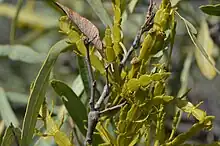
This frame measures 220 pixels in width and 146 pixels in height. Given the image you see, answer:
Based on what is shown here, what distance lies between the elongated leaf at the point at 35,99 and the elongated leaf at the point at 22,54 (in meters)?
0.35

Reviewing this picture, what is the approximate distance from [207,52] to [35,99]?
0.52 meters

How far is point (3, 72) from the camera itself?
1938 mm

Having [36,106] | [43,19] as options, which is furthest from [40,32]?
[36,106]

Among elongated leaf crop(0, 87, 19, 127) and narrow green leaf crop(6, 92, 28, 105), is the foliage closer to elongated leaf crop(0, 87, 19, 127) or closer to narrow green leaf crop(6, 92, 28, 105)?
elongated leaf crop(0, 87, 19, 127)

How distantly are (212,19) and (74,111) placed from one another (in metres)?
0.67

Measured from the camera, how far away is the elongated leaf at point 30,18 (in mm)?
1724

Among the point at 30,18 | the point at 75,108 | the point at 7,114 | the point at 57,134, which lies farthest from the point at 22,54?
the point at 30,18

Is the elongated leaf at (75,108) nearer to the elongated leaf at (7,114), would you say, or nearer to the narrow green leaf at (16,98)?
the elongated leaf at (7,114)

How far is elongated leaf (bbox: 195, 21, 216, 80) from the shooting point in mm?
1151

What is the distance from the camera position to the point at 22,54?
1.15 metres

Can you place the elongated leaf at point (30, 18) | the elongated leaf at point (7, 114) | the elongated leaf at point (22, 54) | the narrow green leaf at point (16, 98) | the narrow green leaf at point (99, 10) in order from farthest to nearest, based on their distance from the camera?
1. the elongated leaf at point (30, 18)
2. the narrow green leaf at point (16, 98)
3. the elongated leaf at point (22, 54)
4. the elongated leaf at point (7, 114)
5. the narrow green leaf at point (99, 10)

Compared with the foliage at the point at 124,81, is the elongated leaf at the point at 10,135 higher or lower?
lower

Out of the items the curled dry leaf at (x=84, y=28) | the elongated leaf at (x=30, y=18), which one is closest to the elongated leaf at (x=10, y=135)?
the curled dry leaf at (x=84, y=28)

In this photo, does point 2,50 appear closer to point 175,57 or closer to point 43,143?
point 43,143
